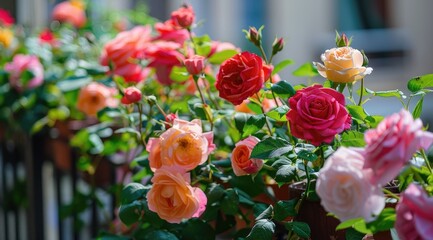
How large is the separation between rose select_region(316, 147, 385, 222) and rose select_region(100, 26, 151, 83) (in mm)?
715

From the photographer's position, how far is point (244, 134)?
2.92 ft

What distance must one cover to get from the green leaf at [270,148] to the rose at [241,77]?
6 cm

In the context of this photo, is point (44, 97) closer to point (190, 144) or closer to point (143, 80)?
point (143, 80)

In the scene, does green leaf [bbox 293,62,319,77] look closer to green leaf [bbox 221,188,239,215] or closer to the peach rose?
green leaf [bbox 221,188,239,215]

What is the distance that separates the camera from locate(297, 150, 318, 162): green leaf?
2.52 ft

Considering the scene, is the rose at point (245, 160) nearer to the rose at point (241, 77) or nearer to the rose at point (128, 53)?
the rose at point (241, 77)

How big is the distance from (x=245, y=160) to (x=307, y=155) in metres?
0.10

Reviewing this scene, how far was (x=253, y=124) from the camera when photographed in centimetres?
88

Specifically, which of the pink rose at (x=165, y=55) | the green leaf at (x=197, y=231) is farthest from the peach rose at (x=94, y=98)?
the green leaf at (x=197, y=231)

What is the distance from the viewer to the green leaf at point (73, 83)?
1630 millimetres

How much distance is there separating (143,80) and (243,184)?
415 millimetres

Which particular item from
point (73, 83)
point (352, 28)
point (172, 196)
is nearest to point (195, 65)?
point (172, 196)

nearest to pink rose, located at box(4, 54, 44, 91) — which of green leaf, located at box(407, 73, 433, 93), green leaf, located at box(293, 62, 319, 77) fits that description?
green leaf, located at box(293, 62, 319, 77)

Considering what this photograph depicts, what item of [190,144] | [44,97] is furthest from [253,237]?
[44,97]
